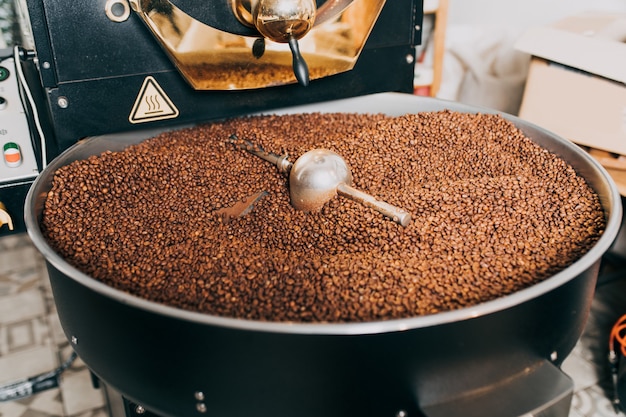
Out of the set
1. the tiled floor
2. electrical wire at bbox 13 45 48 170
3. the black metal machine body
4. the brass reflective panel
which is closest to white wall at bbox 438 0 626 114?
the tiled floor

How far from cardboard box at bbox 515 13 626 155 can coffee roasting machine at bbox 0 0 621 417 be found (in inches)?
16.7

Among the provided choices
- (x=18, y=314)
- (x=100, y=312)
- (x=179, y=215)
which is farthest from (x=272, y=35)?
(x=18, y=314)

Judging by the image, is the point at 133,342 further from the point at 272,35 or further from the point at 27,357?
the point at 27,357

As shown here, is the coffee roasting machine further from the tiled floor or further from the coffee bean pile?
the tiled floor

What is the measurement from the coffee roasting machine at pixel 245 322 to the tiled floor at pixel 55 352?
720mm

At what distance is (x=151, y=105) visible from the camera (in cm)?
105

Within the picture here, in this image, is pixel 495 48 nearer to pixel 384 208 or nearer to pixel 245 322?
pixel 384 208

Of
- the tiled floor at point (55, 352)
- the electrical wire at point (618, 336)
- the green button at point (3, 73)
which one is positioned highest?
the green button at point (3, 73)

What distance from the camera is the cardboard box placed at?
4.55 ft

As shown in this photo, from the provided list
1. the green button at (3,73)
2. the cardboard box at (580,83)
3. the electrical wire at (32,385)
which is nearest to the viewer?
the green button at (3,73)

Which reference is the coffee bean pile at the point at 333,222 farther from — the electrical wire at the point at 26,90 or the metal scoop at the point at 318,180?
the electrical wire at the point at 26,90

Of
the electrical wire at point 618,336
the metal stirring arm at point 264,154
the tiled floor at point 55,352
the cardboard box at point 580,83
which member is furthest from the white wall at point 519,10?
the metal stirring arm at point 264,154

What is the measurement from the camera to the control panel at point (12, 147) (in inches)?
40.8

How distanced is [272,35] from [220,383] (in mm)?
561
